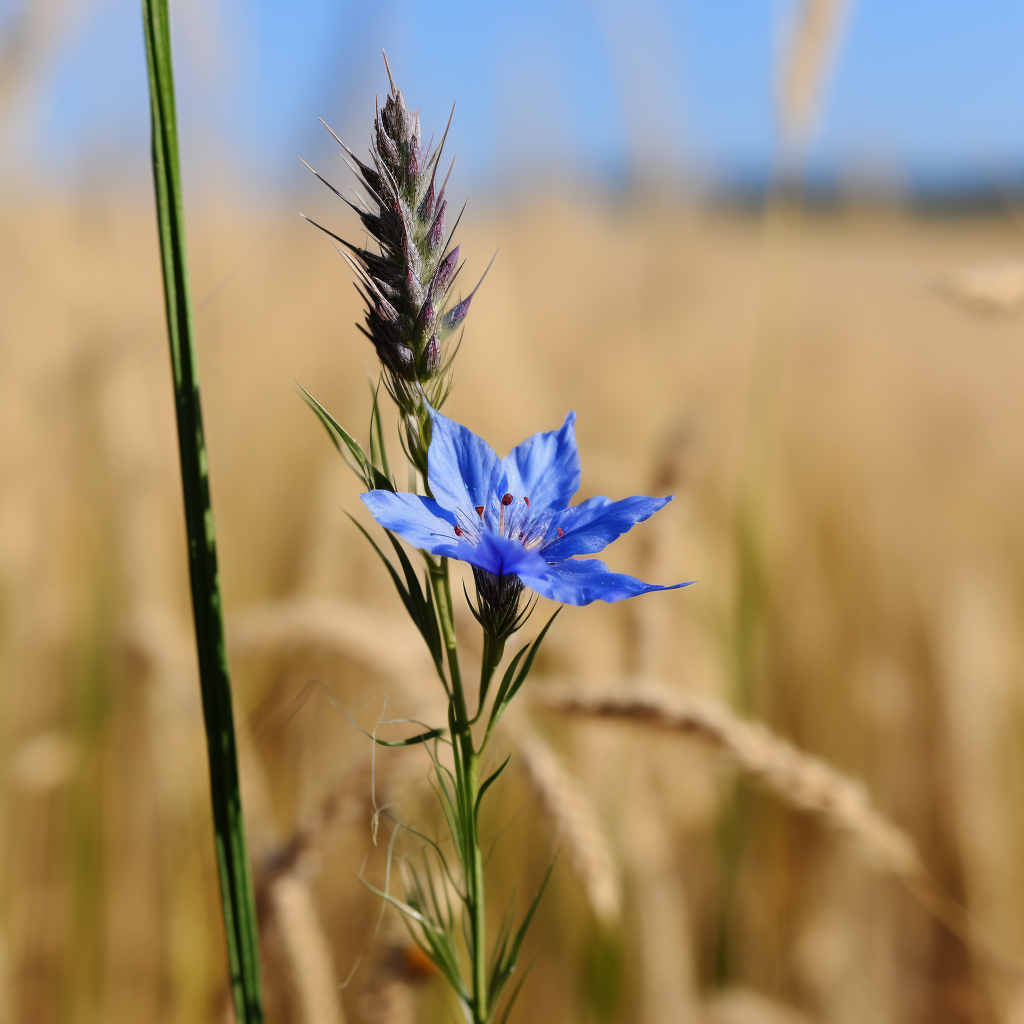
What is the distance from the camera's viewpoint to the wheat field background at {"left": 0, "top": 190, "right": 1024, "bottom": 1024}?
3.32 feet

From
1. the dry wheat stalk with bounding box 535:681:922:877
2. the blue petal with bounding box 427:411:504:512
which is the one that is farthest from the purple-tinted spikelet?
the dry wheat stalk with bounding box 535:681:922:877

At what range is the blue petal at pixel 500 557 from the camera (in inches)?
12.6

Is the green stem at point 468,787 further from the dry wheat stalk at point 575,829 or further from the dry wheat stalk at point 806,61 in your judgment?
the dry wheat stalk at point 806,61

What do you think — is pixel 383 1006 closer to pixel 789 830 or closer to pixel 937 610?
pixel 789 830

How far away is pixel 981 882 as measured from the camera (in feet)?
4.82

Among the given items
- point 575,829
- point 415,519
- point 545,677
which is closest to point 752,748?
point 575,829

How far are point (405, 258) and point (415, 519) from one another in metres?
0.10

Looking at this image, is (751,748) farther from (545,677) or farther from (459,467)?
(545,677)

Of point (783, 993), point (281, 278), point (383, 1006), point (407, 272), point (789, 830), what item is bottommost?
point (783, 993)

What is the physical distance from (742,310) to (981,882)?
3412mm

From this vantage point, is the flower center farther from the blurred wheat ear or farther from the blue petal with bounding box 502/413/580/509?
the blurred wheat ear

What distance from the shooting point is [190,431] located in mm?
377

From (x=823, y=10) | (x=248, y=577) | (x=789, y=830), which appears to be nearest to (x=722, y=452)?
(x=789, y=830)

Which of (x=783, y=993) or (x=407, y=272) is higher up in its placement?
(x=407, y=272)
